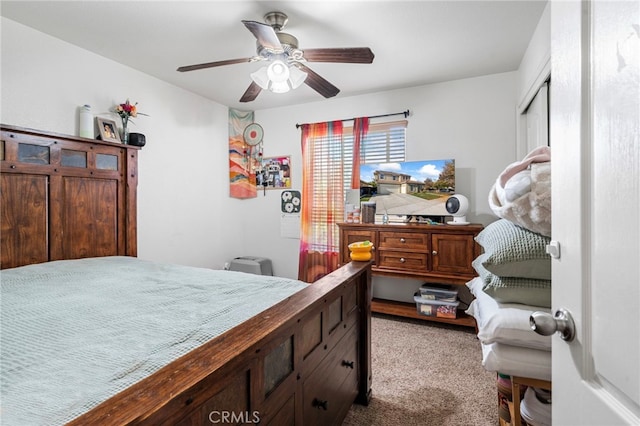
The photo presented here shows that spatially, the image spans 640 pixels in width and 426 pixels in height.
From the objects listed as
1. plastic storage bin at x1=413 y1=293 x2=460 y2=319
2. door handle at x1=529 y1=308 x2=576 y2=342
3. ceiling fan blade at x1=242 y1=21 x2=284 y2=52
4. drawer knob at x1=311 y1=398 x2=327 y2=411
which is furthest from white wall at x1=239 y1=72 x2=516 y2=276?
door handle at x1=529 y1=308 x2=576 y2=342

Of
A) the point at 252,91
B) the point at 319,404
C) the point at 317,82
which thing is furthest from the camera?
the point at 252,91

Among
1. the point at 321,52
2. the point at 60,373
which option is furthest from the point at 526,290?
the point at 321,52

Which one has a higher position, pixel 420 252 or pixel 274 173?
pixel 274 173

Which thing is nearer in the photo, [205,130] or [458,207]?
[458,207]

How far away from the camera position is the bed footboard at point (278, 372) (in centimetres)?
58

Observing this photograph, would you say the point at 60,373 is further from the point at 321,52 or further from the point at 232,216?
the point at 232,216

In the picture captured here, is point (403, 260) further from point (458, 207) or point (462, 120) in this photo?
point (462, 120)

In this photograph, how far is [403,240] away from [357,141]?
4.27 ft

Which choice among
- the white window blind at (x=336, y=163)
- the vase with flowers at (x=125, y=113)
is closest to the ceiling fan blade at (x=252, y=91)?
the vase with flowers at (x=125, y=113)

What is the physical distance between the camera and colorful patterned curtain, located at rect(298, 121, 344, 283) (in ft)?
12.1

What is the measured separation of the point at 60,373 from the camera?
2.44 feet

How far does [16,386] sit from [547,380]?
5.32 feet

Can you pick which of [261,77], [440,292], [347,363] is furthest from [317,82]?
[440,292]

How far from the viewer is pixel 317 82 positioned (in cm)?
239
